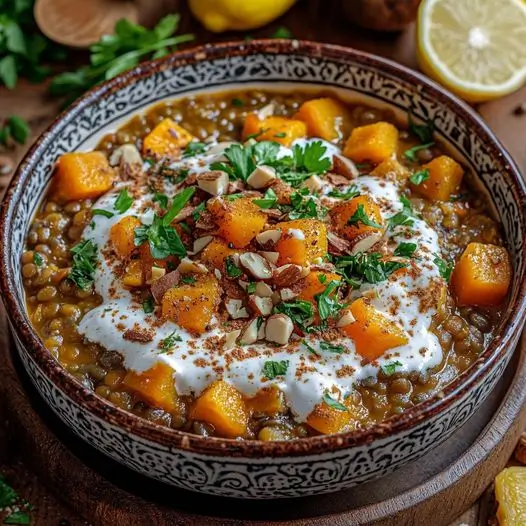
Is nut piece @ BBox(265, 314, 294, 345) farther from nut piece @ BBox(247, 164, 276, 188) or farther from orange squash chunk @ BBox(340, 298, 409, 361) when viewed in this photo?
Answer: nut piece @ BBox(247, 164, 276, 188)

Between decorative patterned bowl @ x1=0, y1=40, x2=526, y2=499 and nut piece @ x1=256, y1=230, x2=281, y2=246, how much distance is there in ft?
3.44

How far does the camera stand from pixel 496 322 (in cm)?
438

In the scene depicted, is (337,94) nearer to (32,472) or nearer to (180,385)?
(180,385)

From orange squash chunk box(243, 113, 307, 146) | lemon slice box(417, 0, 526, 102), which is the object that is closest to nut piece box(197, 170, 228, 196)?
→ orange squash chunk box(243, 113, 307, 146)

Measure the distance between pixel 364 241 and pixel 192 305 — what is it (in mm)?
872

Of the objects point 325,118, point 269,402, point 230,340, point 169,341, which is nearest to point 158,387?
point 169,341

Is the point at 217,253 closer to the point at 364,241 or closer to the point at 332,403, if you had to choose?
the point at 364,241

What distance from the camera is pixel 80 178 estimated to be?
4.86 m

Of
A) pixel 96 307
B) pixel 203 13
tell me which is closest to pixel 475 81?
pixel 203 13

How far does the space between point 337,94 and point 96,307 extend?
6.42 ft

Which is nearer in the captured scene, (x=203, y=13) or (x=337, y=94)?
(x=337, y=94)

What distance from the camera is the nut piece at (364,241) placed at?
4387 mm

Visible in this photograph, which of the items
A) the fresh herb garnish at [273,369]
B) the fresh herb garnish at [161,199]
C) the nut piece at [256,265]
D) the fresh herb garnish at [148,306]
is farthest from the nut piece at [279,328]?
the fresh herb garnish at [161,199]

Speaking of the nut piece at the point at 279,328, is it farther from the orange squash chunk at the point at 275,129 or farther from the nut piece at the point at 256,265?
the orange squash chunk at the point at 275,129
